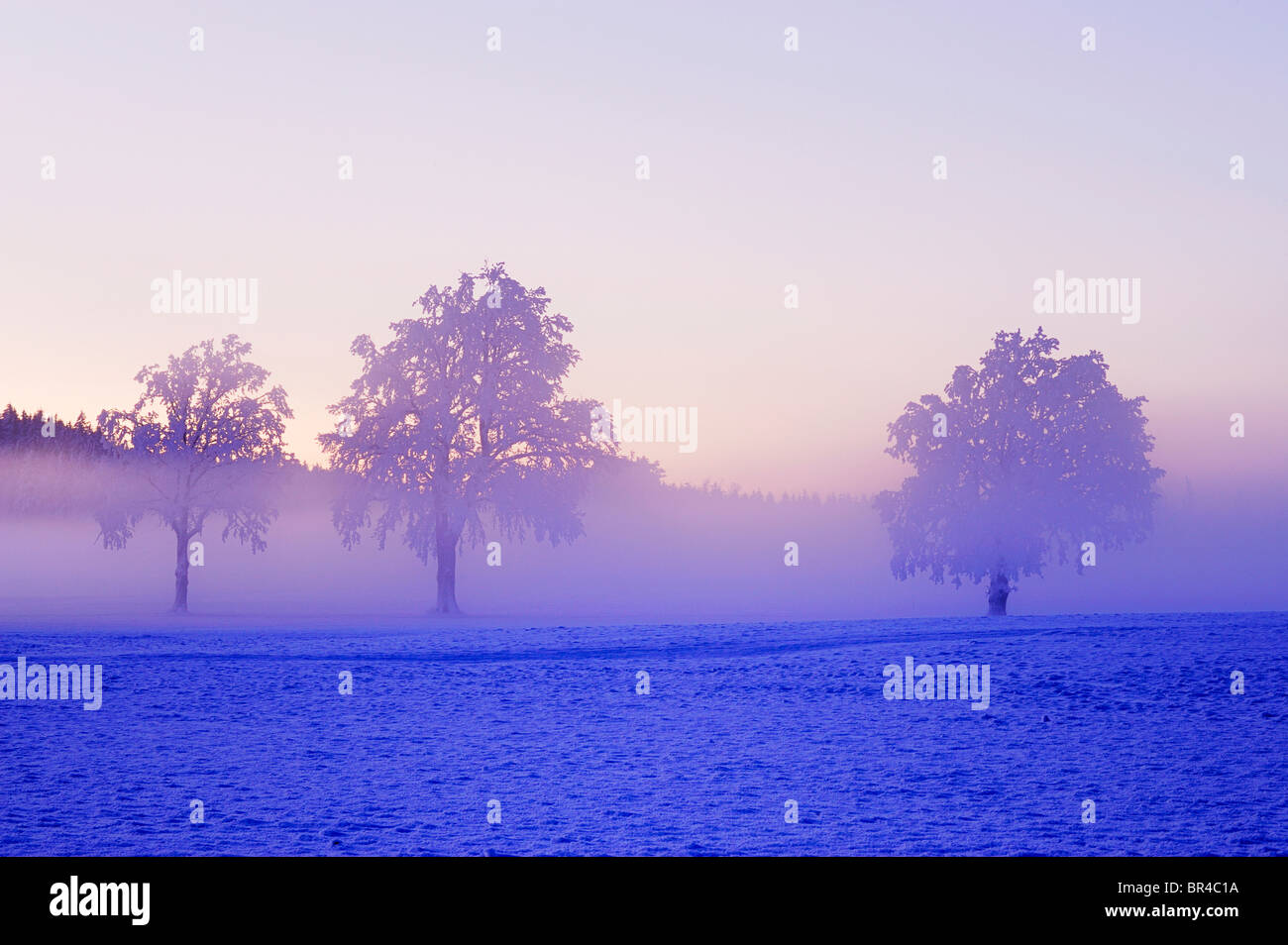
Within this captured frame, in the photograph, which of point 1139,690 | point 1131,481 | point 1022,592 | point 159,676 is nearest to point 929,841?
point 1139,690

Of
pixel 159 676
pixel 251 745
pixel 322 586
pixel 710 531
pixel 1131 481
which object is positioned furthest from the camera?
pixel 710 531

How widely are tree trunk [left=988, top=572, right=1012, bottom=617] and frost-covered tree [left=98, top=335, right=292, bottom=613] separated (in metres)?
28.5

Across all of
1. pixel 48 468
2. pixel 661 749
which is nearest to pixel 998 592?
pixel 661 749

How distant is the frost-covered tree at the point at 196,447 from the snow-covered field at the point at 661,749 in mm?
17575

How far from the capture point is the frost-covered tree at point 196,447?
4469 cm

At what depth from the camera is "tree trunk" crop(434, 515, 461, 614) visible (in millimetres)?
43031

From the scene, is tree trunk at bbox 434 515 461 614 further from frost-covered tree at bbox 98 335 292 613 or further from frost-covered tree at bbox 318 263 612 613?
frost-covered tree at bbox 98 335 292 613

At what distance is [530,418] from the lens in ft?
142

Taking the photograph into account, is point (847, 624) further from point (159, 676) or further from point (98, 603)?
point (98, 603)

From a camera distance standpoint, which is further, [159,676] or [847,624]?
[847,624]

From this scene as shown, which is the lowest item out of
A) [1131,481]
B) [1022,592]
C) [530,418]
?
[1022,592]

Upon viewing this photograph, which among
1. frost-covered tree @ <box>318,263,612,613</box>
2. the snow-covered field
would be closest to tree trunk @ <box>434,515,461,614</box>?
frost-covered tree @ <box>318,263,612,613</box>
